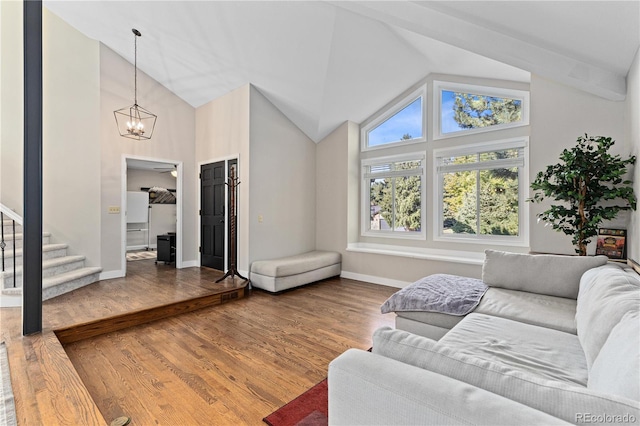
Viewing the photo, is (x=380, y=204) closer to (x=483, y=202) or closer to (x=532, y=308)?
(x=483, y=202)

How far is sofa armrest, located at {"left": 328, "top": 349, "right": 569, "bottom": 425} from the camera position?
2.49ft

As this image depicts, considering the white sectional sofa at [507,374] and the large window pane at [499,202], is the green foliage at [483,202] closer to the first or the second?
the large window pane at [499,202]

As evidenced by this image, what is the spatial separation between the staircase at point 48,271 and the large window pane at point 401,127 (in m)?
5.18

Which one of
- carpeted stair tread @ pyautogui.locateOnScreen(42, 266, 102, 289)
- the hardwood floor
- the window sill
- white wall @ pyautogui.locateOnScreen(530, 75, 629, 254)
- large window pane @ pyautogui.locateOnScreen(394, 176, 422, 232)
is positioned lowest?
the hardwood floor

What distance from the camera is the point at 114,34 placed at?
4.57 m

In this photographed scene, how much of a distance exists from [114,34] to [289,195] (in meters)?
3.64

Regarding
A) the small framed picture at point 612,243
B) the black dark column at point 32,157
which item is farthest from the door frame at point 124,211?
the small framed picture at point 612,243

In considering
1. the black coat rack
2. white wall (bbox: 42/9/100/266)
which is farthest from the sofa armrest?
white wall (bbox: 42/9/100/266)

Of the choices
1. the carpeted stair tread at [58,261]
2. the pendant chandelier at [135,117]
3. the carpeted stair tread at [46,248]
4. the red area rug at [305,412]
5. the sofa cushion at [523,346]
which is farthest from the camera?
the pendant chandelier at [135,117]

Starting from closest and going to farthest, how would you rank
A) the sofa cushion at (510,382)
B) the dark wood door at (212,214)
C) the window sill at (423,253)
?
1. the sofa cushion at (510,382)
2. the window sill at (423,253)
3. the dark wood door at (212,214)

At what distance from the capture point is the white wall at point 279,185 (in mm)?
4863

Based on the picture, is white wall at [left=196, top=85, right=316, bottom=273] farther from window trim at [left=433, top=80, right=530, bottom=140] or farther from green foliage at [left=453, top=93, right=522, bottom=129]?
green foliage at [left=453, top=93, right=522, bottom=129]

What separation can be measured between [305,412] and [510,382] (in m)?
1.37

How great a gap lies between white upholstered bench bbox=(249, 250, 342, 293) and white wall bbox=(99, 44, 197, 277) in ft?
6.67
